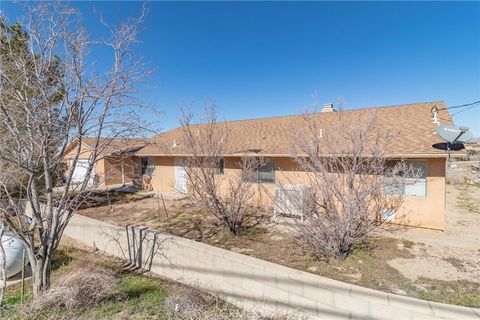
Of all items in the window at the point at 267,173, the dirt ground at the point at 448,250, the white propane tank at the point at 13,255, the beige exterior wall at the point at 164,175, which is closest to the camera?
the dirt ground at the point at 448,250

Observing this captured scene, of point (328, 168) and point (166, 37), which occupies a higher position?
point (166, 37)

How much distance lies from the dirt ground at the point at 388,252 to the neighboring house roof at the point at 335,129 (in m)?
2.37

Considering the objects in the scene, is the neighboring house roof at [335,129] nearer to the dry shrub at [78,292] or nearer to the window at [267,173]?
the window at [267,173]

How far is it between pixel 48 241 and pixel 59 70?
3090 mm

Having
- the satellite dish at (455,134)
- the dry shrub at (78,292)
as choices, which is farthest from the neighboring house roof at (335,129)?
the dry shrub at (78,292)

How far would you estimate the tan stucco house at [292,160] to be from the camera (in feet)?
23.8

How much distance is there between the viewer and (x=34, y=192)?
4.37 metres

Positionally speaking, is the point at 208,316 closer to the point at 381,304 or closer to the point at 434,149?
the point at 381,304

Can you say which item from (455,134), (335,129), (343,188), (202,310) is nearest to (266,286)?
(202,310)

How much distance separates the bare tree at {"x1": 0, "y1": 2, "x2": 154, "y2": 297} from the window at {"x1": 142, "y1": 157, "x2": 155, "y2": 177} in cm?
1052

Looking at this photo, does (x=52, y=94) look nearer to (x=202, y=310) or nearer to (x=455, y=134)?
(x=202, y=310)

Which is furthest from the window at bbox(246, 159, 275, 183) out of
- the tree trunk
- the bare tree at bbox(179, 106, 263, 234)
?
the tree trunk

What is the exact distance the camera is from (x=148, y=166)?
15609 mm

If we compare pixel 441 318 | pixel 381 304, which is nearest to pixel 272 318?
pixel 381 304
